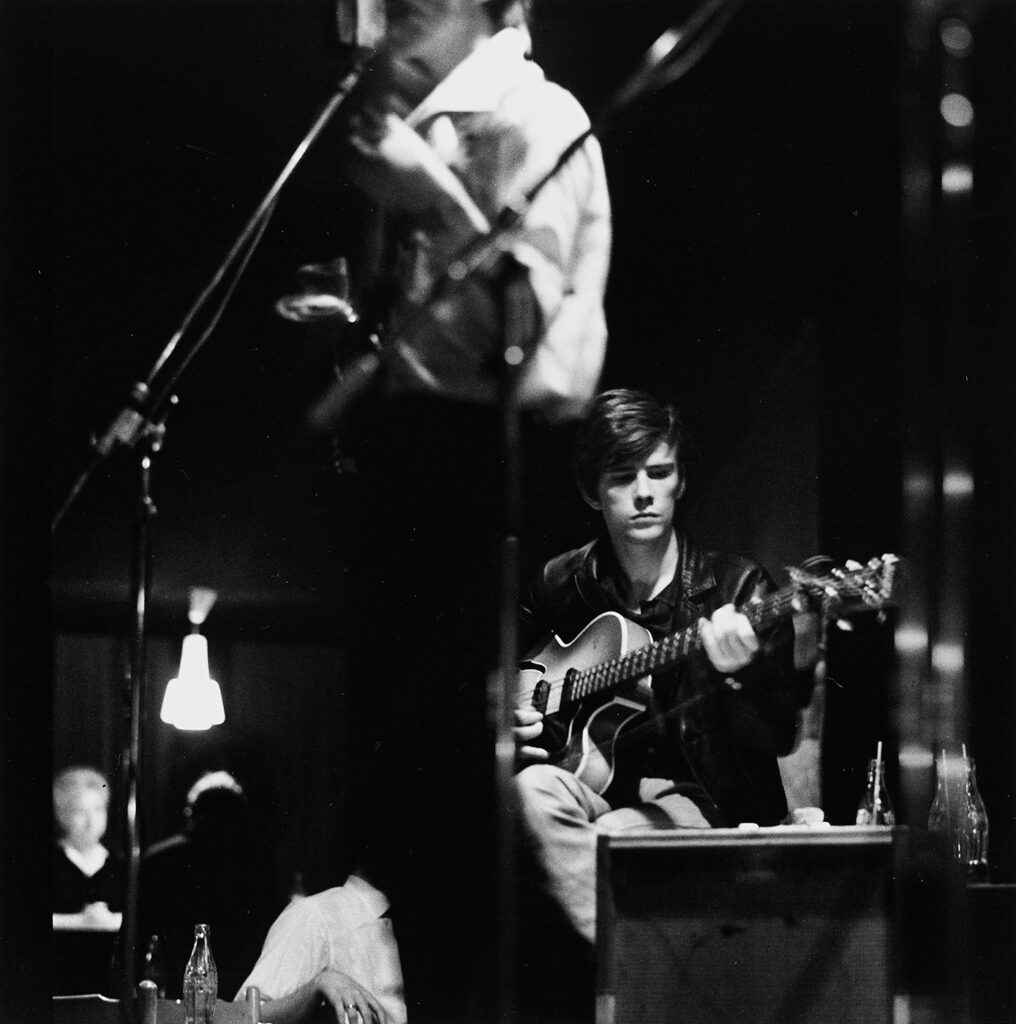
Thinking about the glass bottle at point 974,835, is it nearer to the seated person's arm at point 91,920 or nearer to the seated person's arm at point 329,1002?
the seated person's arm at point 329,1002

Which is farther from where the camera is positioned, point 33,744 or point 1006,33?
point 33,744

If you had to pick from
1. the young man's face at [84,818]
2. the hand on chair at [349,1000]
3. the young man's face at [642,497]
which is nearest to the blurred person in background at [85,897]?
the young man's face at [84,818]

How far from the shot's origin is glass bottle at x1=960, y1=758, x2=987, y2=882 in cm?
235

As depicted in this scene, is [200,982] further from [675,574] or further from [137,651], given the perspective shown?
[675,574]

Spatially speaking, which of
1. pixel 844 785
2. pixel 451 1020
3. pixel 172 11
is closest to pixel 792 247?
pixel 844 785

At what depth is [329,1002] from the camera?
2615 millimetres

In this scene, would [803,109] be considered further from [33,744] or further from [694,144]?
[33,744]

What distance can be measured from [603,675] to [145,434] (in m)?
Answer: 0.97

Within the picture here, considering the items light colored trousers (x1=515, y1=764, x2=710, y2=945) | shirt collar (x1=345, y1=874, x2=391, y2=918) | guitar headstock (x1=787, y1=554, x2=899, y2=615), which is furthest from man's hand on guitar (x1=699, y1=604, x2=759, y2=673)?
shirt collar (x1=345, y1=874, x2=391, y2=918)

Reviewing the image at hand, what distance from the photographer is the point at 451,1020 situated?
2.54 m

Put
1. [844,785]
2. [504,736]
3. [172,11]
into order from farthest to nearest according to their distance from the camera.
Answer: [172,11], [504,736], [844,785]

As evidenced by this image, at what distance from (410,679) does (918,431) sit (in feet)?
3.26

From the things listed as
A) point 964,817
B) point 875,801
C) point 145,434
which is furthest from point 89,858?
point 964,817

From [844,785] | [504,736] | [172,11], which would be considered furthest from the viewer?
[172,11]
